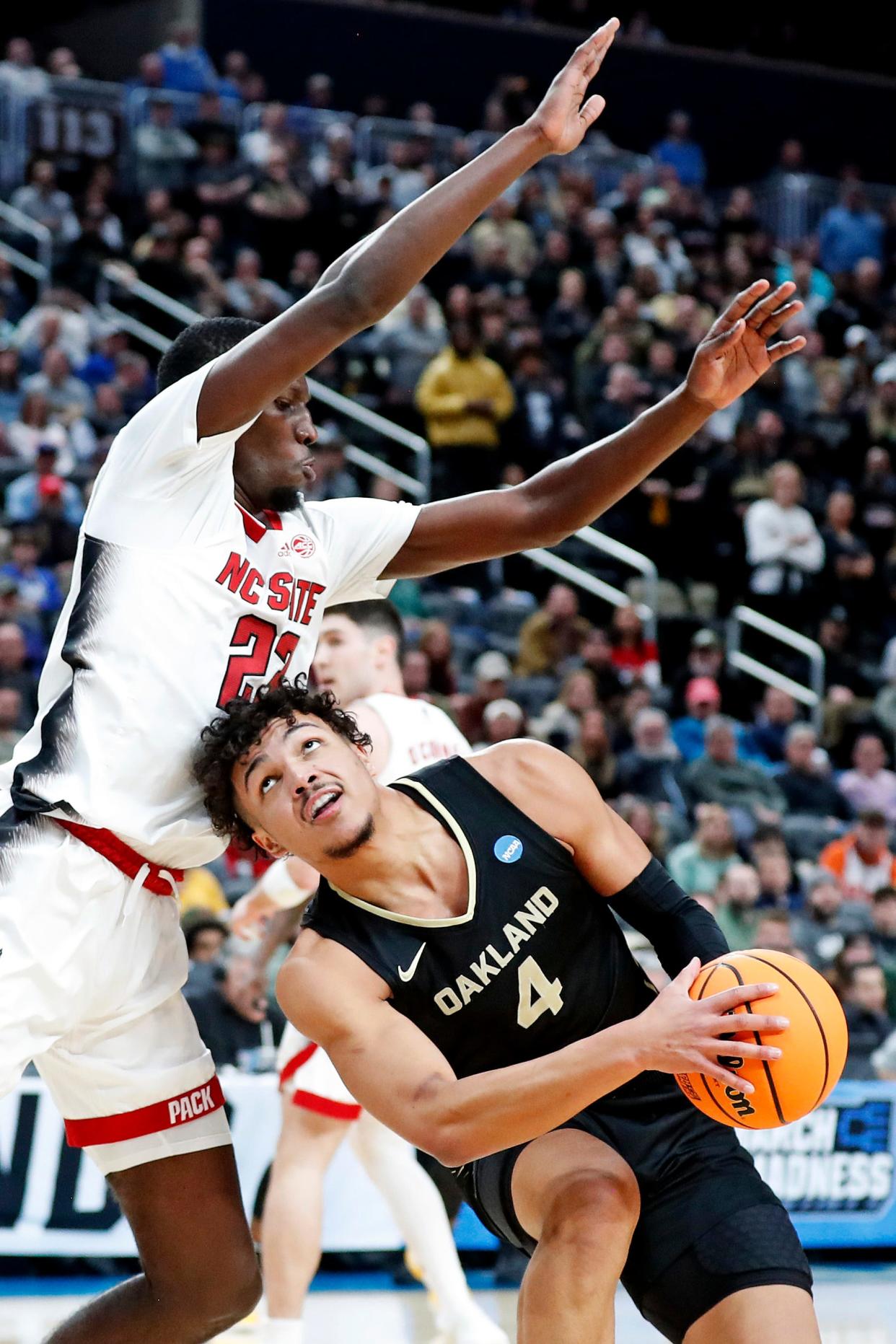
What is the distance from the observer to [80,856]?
149 inches

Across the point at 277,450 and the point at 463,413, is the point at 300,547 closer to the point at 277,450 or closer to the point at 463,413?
the point at 277,450

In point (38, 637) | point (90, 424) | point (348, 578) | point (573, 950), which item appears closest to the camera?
point (573, 950)

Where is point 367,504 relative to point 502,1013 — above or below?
above

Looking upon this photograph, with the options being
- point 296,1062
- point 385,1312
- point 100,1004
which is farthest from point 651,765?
point 100,1004

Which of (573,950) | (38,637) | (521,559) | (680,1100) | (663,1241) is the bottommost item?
(663,1241)

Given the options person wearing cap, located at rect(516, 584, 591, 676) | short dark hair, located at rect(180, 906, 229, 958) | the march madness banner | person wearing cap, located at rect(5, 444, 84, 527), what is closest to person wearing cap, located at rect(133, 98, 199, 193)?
person wearing cap, located at rect(5, 444, 84, 527)

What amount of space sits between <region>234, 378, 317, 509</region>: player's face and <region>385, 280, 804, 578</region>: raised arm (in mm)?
476

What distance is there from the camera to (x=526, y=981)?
3.84 metres

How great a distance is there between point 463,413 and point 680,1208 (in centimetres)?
1063

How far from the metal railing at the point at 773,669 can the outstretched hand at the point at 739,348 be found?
9.43 meters

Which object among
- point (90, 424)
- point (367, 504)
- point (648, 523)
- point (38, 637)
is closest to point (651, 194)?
point (648, 523)

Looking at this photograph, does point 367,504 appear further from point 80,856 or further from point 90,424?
point 90,424

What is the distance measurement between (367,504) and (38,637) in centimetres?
661

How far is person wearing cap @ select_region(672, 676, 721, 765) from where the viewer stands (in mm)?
12555
